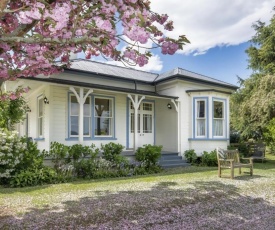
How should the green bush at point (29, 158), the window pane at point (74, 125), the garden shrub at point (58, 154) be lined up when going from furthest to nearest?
the window pane at point (74, 125), the garden shrub at point (58, 154), the green bush at point (29, 158)

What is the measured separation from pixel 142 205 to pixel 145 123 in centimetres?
842

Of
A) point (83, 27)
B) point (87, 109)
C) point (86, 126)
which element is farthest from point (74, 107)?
point (83, 27)

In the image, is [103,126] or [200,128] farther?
[200,128]

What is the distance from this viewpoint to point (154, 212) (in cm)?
491

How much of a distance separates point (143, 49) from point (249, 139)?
20.5 meters

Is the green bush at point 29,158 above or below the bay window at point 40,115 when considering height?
below

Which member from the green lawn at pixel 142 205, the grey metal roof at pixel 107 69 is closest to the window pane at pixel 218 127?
the grey metal roof at pixel 107 69

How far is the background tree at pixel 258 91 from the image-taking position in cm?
1597

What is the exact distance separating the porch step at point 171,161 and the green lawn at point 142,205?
12.0 feet

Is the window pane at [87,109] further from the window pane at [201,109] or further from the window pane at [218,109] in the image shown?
the window pane at [218,109]

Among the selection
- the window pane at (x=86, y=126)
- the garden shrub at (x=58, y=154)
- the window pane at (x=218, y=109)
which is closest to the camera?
the garden shrub at (x=58, y=154)

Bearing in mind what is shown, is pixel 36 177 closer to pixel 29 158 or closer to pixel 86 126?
pixel 29 158

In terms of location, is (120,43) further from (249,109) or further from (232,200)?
(249,109)

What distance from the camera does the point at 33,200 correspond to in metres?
5.78
